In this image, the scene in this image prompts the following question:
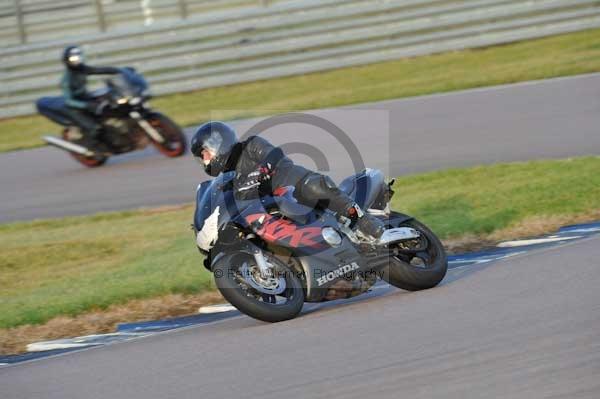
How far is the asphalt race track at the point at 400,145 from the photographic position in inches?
456

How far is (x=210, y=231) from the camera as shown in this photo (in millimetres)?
6008

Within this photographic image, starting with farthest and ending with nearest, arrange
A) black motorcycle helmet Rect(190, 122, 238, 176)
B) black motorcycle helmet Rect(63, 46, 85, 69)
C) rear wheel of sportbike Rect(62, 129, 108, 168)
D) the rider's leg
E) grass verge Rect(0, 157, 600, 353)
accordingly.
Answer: rear wheel of sportbike Rect(62, 129, 108, 168) < black motorcycle helmet Rect(63, 46, 85, 69) < grass verge Rect(0, 157, 600, 353) < the rider's leg < black motorcycle helmet Rect(190, 122, 238, 176)

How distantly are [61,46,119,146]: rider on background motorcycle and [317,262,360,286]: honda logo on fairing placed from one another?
863 centimetres

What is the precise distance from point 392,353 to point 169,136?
901cm

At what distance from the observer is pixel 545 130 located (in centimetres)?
1205

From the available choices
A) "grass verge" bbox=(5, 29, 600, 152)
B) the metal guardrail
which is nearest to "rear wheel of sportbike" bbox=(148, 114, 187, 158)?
"grass verge" bbox=(5, 29, 600, 152)

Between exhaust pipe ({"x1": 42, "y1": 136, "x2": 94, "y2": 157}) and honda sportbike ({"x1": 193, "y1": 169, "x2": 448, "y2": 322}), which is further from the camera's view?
exhaust pipe ({"x1": 42, "y1": 136, "x2": 94, "y2": 157})

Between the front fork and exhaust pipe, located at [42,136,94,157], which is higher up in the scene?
Result: the front fork

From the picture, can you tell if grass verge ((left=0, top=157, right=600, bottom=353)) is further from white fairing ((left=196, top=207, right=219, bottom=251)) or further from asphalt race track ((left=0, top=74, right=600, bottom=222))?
white fairing ((left=196, top=207, right=219, bottom=251))

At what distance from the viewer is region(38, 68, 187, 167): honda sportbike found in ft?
45.0

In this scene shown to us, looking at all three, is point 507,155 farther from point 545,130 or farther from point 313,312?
point 313,312

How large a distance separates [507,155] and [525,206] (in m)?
2.54

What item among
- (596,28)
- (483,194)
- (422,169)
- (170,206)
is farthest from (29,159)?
(596,28)

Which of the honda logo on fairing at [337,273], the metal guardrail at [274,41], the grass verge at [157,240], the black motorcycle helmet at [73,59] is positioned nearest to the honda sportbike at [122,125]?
the black motorcycle helmet at [73,59]
